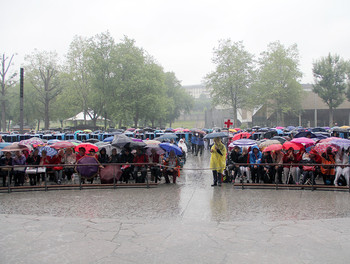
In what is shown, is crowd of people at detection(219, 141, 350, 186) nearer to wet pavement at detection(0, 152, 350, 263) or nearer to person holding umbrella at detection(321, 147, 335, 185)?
person holding umbrella at detection(321, 147, 335, 185)

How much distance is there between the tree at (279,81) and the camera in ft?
172

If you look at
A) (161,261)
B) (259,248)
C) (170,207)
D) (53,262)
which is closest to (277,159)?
(170,207)

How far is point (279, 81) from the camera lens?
53.8 metres

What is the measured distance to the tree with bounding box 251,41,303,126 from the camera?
52.4 metres

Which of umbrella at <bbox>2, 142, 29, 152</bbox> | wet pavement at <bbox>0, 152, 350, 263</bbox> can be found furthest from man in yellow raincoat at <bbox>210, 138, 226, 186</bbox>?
umbrella at <bbox>2, 142, 29, 152</bbox>

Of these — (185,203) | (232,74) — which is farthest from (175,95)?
(185,203)

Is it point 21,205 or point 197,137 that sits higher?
point 197,137

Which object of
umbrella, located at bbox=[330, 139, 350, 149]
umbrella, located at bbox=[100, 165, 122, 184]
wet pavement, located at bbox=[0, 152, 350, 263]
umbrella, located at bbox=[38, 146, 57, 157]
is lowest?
wet pavement, located at bbox=[0, 152, 350, 263]

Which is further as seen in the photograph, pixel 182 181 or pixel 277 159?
pixel 182 181

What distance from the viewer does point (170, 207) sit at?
360 inches

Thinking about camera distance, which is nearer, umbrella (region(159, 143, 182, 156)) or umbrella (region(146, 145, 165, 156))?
umbrella (region(159, 143, 182, 156))

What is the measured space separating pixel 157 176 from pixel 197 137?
41.6 feet

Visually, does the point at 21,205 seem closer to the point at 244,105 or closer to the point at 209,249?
the point at 209,249

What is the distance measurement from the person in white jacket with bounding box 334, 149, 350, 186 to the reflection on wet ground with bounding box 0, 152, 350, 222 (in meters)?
0.73
